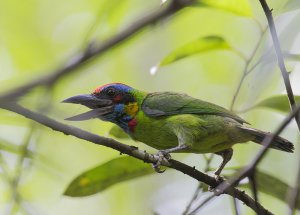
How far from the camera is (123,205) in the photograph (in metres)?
5.64

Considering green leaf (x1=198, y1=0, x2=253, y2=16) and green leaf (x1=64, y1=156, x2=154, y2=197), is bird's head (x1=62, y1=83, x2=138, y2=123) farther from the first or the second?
green leaf (x1=198, y1=0, x2=253, y2=16)

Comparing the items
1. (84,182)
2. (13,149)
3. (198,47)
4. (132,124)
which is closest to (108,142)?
(13,149)

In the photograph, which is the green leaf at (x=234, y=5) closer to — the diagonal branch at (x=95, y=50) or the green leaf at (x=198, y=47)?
the green leaf at (x=198, y=47)

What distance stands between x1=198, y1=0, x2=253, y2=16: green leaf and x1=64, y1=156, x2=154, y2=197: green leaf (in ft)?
2.65

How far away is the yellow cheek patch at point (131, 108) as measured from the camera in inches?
149

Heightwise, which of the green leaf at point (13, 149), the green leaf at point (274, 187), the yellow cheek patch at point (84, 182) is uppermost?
the green leaf at point (274, 187)

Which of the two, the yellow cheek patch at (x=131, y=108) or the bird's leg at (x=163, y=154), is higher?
the yellow cheek patch at (x=131, y=108)

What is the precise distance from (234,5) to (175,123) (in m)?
1.01

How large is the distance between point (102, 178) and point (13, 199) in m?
0.50

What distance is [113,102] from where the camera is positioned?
386 cm

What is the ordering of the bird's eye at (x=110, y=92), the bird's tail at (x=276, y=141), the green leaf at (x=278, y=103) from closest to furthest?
the green leaf at (x=278, y=103), the bird's tail at (x=276, y=141), the bird's eye at (x=110, y=92)

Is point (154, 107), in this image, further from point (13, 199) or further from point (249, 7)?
point (13, 199)

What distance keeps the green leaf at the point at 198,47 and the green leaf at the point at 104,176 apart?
0.47 meters

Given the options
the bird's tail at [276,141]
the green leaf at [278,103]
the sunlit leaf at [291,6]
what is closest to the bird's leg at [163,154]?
the bird's tail at [276,141]
